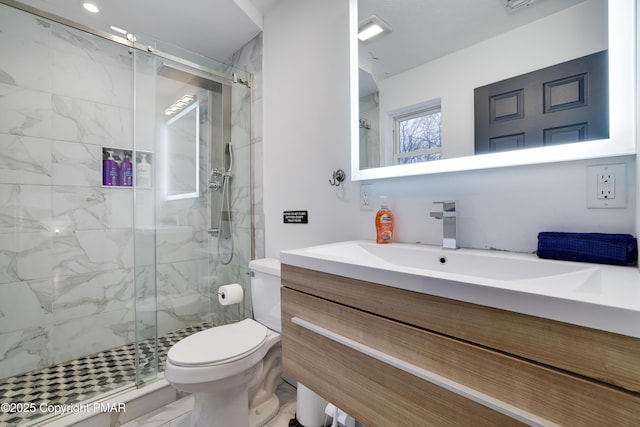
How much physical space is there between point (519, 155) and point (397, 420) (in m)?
0.86

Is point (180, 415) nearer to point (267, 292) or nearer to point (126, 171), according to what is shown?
point (267, 292)

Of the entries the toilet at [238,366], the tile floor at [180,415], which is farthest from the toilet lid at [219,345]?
the tile floor at [180,415]

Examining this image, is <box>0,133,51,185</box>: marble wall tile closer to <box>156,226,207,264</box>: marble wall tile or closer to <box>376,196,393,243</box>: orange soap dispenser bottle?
<box>156,226,207,264</box>: marble wall tile

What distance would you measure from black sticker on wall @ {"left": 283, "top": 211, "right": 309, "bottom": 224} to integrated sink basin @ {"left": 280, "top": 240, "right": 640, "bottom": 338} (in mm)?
500

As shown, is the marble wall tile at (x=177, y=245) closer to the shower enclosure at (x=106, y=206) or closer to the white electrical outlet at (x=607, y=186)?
the shower enclosure at (x=106, y=206)

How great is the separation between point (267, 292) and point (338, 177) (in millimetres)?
725

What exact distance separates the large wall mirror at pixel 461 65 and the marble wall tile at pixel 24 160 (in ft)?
6.57

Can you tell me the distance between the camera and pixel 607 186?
0.76 meters

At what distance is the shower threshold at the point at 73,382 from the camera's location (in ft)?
4.39

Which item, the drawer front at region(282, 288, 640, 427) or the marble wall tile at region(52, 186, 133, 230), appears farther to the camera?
the marble wall tile at region(52, 186, 133, 230)

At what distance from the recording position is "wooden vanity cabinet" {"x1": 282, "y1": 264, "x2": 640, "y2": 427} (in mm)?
415

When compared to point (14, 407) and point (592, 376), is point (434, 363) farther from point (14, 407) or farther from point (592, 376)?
point (14, 407)

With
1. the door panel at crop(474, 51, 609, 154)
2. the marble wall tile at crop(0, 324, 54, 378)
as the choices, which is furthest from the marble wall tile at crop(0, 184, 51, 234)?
the door panel at crop(474, 51, 609, 154)

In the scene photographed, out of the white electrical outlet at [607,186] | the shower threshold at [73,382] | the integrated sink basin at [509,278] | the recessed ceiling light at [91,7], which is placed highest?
the recessed ceiling light at [91,7]
